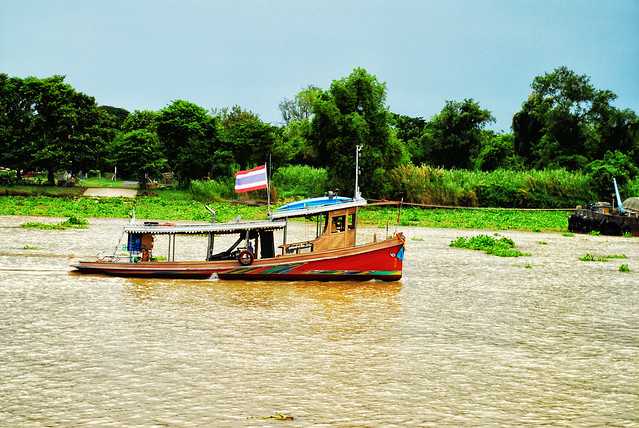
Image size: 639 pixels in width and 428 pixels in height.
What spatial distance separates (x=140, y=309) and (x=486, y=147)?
62629 millimetres

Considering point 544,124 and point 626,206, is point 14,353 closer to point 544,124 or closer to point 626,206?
point 626,206

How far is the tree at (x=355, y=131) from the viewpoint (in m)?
54.1

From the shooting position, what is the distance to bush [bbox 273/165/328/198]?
192 ft

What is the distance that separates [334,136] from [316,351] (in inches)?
1733

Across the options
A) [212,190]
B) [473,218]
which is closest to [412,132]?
[212,190]

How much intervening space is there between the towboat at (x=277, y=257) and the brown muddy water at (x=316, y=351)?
1.15ft

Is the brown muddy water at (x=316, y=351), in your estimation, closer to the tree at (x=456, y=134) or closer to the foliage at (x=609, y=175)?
the foliage at (x=609, y=175)

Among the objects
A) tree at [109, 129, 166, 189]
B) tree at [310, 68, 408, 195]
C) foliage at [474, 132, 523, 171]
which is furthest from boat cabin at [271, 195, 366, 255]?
foliage at [474, 132, 523, 171]

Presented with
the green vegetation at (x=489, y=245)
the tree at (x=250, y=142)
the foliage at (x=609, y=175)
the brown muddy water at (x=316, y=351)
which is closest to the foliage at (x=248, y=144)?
the tree at (x=250, y=142)

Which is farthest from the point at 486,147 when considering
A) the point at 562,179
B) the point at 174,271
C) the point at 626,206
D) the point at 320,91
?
the point at 174,271

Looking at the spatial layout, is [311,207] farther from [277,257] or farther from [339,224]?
[277,257]

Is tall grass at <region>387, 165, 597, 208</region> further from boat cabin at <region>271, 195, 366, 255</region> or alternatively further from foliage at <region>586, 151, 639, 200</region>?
boat cabin at <region>271, 195, 366, 255</region>

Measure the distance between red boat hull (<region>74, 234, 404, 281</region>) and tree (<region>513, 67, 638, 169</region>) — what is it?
1969 inches

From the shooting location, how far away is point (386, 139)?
185ft
